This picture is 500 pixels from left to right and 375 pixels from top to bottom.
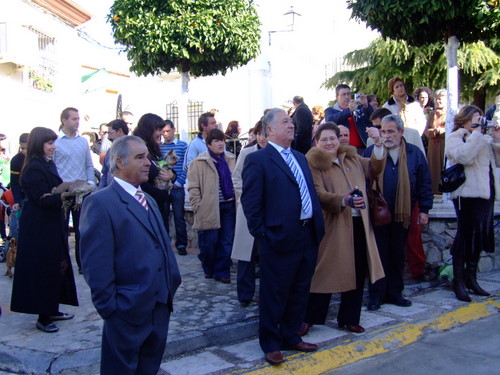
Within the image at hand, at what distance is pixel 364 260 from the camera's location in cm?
518

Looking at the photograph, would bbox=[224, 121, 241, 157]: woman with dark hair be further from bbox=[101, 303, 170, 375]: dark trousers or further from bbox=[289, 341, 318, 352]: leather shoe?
bbox=[101, 303, 170, 375]: dark trousers

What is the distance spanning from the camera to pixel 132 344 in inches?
123

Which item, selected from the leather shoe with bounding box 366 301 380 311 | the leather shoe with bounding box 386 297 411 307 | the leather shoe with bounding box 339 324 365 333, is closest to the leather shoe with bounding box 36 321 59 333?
the leather shoe with bounding box 339 324 365 333

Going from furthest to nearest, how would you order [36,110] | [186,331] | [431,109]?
1. [36,110]
2. [431,109]
3. [186,331]

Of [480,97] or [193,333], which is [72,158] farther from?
[480,97]

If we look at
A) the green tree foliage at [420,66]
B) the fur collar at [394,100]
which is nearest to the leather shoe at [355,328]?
the fur collar at [394,100]

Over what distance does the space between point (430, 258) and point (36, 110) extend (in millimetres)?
16602

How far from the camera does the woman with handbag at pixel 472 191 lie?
605cm

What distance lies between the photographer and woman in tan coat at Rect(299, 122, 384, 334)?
4941mm

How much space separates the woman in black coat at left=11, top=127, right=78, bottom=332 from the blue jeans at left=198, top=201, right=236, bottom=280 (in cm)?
215

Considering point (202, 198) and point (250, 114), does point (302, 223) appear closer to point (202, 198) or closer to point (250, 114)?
point (202, 198)

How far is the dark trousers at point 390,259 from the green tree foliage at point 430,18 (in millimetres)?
2780

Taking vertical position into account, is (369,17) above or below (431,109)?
above

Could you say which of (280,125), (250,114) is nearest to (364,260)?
(280,125)
